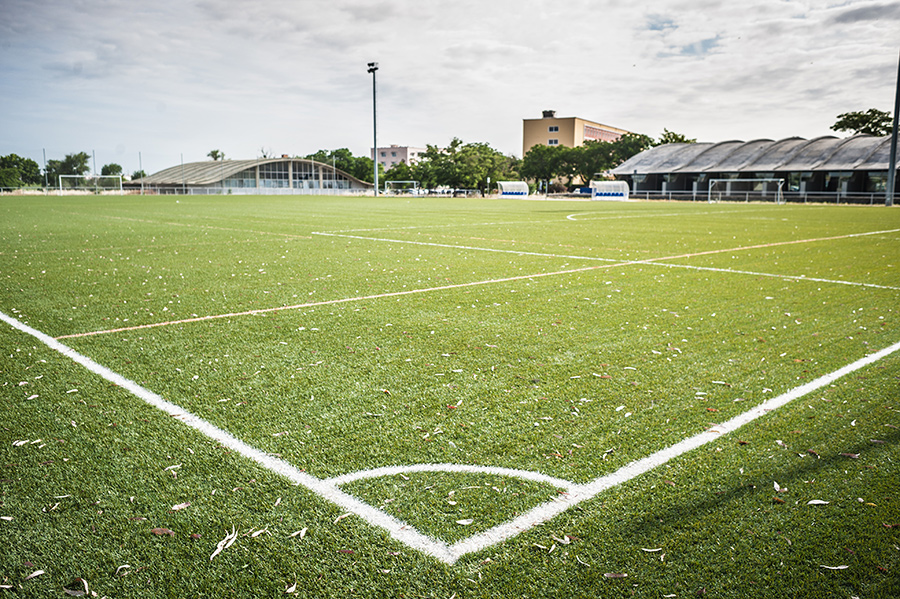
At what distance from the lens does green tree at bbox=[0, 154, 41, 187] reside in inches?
4245

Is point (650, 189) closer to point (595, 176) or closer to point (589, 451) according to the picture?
point (595, 176)

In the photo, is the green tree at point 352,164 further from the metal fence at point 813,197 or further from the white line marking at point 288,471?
the white line marking at point 288,471

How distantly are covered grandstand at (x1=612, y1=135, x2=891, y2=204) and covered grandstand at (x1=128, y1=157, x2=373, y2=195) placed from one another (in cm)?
4890

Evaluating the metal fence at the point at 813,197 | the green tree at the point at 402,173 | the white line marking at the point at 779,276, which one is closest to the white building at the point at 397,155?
the green tree at the point at 402,173

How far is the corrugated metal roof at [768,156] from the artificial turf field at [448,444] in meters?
60.6

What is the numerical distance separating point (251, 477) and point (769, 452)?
2603 mm

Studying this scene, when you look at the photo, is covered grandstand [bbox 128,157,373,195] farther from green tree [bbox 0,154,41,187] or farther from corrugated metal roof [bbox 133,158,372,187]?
green tree [bbox 0,154,41,187]

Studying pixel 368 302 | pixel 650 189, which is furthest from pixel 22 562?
pixel 650 189

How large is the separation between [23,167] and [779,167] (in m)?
116

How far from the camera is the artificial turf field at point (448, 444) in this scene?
2.35 metres

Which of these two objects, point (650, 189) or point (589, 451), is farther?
point (650, 189)

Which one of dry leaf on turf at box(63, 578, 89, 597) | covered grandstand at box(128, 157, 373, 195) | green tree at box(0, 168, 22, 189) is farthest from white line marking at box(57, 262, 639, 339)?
green tree at box(0, 168, 22, 189)

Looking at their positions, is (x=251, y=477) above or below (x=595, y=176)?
below

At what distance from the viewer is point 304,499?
110 inches
